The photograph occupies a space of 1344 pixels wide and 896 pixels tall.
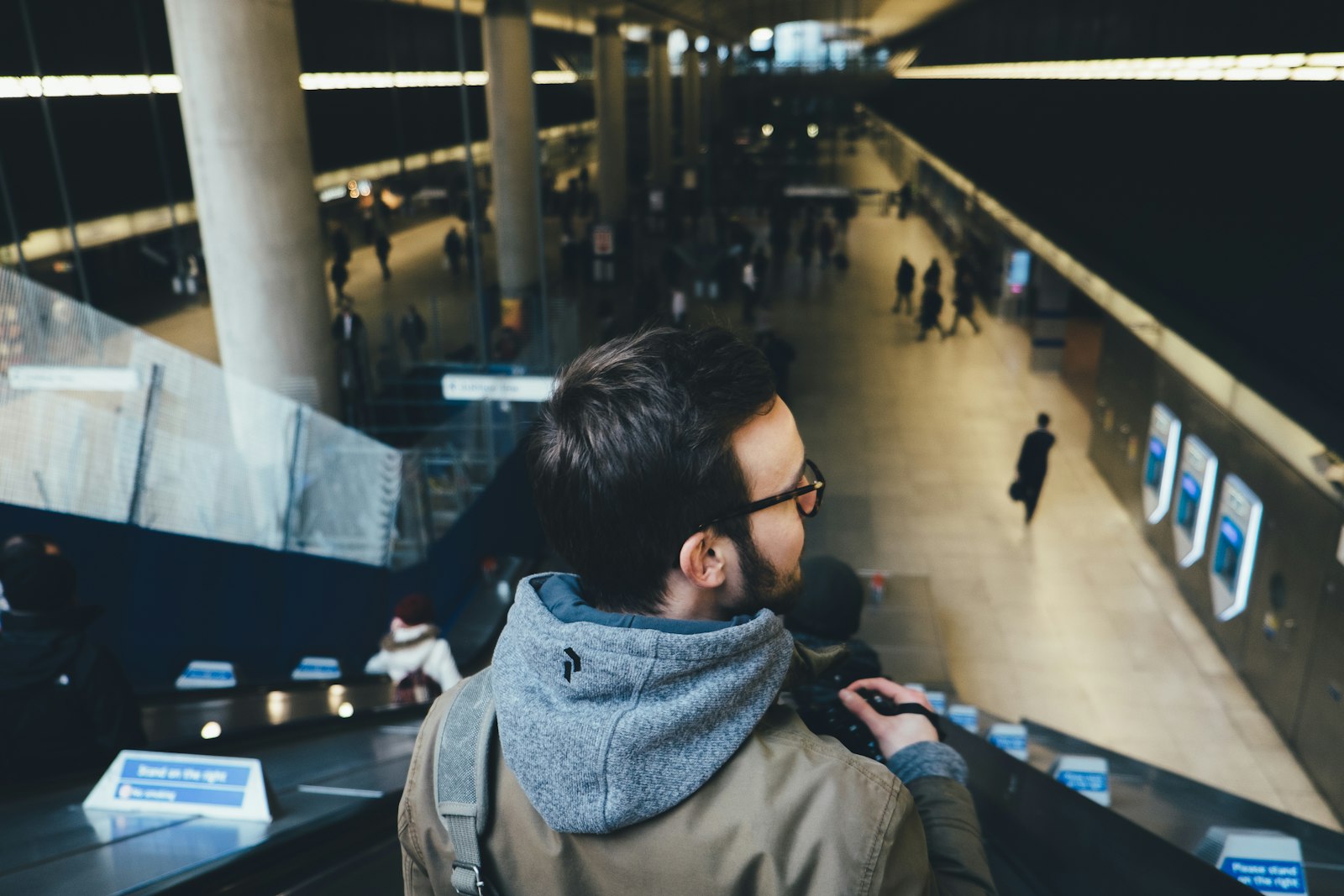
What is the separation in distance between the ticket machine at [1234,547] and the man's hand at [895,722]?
7.87 metres

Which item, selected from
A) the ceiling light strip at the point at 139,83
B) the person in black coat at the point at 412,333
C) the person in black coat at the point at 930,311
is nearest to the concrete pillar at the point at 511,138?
the ceiling light strip at the point at 139,83

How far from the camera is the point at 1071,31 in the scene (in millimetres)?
Result: 14062

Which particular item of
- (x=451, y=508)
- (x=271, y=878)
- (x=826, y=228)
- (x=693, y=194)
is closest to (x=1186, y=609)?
(x=451, y=508)

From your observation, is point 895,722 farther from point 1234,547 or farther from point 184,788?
point 1234,547

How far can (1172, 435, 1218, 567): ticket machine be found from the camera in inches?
371

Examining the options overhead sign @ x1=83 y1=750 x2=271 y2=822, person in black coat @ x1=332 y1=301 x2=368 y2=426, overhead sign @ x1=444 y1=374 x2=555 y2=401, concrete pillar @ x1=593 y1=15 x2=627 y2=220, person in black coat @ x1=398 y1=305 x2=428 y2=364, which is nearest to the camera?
overhead sign @ x1=83 y1=750 x2=271 y2=822

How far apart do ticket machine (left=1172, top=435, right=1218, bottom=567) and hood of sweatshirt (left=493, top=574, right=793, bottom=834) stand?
930 centimetres

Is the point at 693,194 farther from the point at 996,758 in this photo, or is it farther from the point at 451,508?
the point at 996,758

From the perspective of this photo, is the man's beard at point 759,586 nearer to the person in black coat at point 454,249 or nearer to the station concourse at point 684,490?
the station concourse at point 684,490

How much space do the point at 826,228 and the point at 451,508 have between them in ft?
65.2

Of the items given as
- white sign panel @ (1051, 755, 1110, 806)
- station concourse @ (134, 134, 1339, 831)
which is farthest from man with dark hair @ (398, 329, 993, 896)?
white sign panel @ (1051, 755, 1110, 806)

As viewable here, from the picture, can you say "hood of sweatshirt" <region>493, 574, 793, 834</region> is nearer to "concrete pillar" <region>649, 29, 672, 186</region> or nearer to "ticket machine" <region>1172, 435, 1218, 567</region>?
"ticket machine" <region>1172, 435, 1218, 567</region>

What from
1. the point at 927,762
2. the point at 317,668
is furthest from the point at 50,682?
the point at 317,668

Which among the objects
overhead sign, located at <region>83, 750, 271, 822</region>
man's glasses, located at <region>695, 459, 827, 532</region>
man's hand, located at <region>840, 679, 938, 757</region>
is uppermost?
man's glasses, located at <region>695, 459, 827, 532</region>
